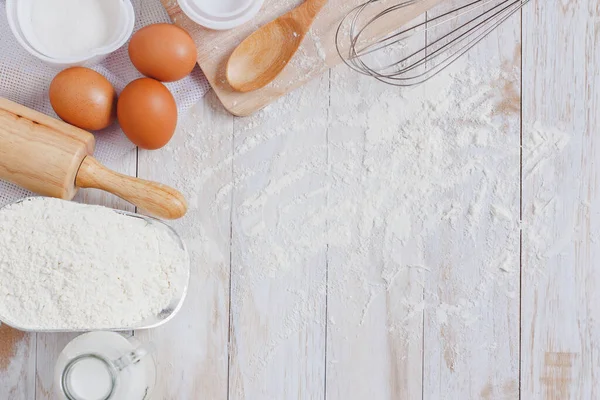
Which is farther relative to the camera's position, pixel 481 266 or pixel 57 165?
pixel 481 266

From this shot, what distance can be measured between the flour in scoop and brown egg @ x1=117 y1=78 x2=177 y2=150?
0.37 feet

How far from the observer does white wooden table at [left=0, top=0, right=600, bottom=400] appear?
909 millimetres

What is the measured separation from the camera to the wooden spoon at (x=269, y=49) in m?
0.89

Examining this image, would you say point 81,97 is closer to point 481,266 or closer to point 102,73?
point 102,73

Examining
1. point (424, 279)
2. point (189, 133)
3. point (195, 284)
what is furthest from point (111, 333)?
point (424, 279)

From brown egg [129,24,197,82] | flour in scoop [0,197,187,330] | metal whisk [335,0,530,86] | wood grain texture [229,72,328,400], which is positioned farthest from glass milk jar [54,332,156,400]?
metal whisk [335,0,530,86]

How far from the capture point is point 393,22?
906 mm

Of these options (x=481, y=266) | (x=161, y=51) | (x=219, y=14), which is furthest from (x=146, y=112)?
(x=481, y=266)

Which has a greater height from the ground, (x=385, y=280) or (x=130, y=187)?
(x=130, y=187)

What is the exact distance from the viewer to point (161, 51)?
0.82 m

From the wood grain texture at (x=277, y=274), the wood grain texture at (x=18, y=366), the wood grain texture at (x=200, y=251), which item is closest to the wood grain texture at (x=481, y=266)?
the wood grain texture at (x=277, y=274)
